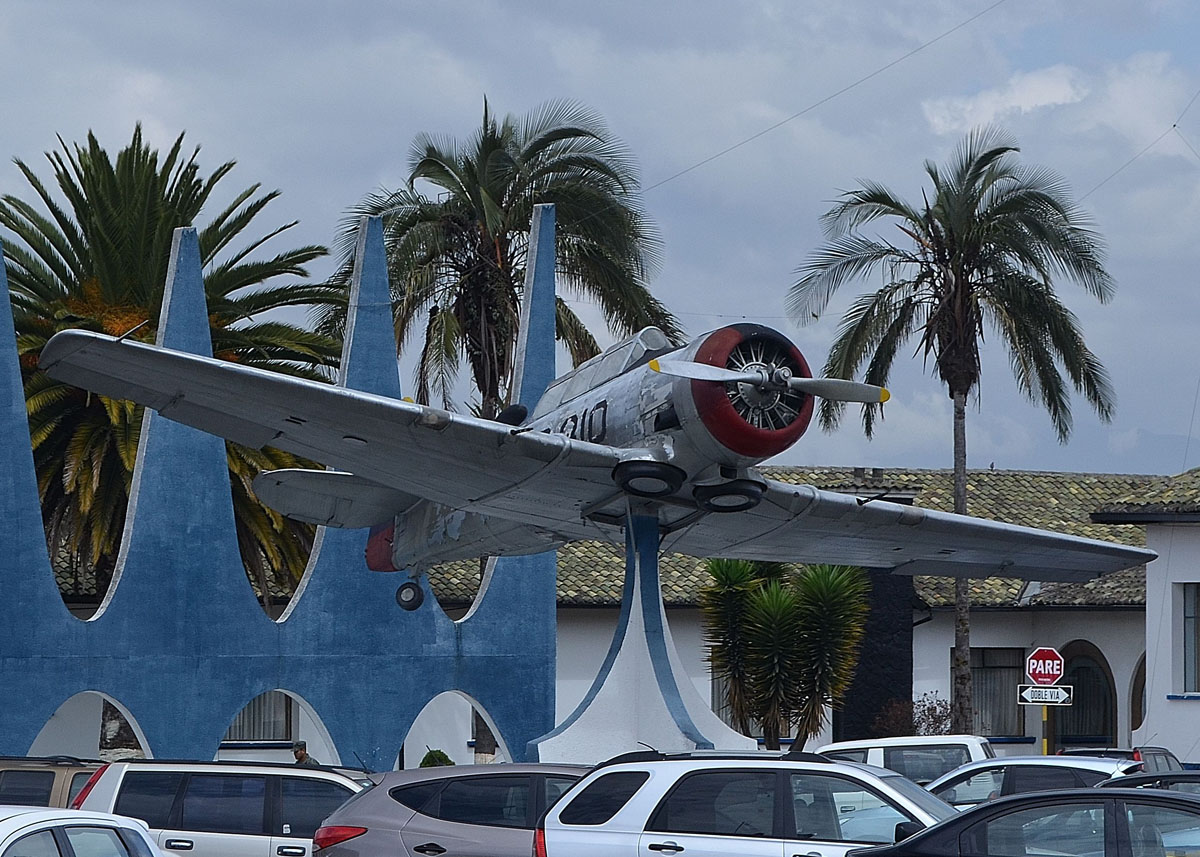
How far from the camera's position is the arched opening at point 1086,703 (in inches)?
1339

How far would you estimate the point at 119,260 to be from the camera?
25375 millimetres

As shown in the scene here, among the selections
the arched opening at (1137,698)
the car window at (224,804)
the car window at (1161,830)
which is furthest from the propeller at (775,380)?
the arched opening at (1137,698)

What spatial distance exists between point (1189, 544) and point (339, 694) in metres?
14.2

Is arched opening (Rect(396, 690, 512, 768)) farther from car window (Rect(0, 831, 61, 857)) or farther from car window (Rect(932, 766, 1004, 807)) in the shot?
car window (Rect(0, 831, 61, 857))

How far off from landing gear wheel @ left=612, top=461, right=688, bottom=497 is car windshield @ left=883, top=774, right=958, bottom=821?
6.02 m

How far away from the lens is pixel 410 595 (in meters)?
23.0

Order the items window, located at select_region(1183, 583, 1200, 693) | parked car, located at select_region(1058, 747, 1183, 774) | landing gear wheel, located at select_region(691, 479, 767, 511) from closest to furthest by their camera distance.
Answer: parked car, located at select_region(1058, 747, 1183, 774) < landing gear wheel, located at select_region(691, 479, 767, 511) < window, located at select_region(1183, 583, 1200, 693)

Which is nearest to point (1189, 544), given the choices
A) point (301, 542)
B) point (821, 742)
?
point (821, 742)

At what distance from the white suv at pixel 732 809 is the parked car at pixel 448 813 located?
530 mm

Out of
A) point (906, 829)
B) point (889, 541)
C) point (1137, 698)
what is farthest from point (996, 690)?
point (906, 829)

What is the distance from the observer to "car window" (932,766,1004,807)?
51.1ft

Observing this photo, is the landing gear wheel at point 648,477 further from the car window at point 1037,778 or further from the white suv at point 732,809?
the white suv at point 732,809

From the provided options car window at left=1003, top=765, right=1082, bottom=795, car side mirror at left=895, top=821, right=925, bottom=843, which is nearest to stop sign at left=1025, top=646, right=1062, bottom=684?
car window at left=1003, top=765, right=1082, bottom=795

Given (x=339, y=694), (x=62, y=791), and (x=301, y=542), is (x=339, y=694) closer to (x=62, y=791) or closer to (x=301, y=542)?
(x=301, y=542)
